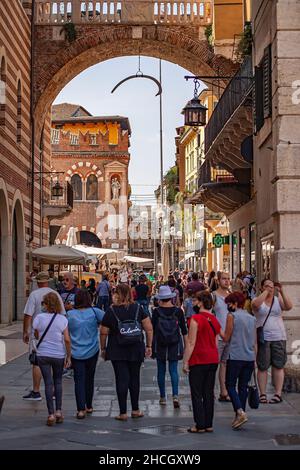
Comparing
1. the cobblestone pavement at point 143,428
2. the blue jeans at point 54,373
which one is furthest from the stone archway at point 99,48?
the blue jeans at point 54,373

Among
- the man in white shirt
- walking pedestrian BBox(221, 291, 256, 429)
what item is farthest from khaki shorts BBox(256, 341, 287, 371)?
the man in white shirt

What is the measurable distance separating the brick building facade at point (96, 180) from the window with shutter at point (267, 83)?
178 ft

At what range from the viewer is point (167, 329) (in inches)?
468

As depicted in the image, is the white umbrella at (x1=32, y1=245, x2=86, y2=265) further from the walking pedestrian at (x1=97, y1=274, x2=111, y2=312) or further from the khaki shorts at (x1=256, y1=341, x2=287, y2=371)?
the khaki shorts at (x1=256, y1=341, x2=287, y2=371)

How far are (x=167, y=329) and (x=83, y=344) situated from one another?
1615 mm

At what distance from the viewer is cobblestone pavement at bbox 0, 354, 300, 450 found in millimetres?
8914

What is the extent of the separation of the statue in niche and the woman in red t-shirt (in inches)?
2418

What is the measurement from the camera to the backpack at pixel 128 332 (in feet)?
34.5

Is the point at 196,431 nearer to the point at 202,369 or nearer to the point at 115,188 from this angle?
the point at 202,369

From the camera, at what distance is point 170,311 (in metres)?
11.9

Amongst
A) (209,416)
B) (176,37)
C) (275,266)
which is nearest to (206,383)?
(209,416)

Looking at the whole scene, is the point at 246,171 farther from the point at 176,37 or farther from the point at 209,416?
the point at 209,416

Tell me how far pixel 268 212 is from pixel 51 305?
6.13 m
